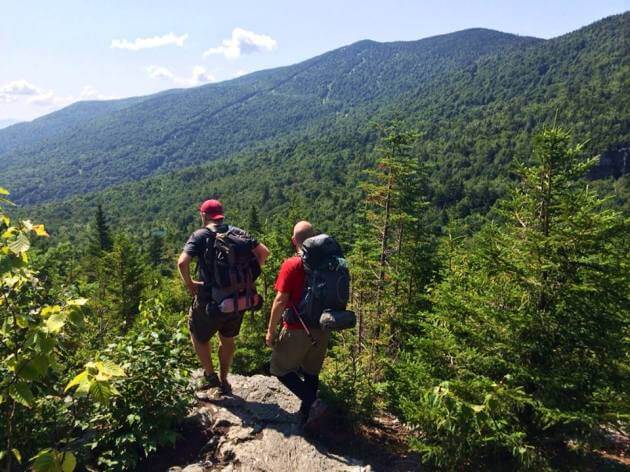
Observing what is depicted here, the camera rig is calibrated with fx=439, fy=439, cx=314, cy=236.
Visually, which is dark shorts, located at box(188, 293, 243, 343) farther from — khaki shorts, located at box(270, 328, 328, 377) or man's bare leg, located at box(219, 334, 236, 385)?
khaki shorts, located at box(270, 328, 328, 377)

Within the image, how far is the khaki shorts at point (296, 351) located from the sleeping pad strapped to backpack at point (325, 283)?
9.1 inches

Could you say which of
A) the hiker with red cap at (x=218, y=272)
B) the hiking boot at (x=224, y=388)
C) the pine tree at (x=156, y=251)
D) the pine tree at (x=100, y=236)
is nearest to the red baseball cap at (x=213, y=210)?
the hiker with red cap at (x=218, y=272)

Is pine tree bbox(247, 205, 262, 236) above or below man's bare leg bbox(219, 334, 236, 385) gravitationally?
below

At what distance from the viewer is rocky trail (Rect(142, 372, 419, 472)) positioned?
3924 millimetres

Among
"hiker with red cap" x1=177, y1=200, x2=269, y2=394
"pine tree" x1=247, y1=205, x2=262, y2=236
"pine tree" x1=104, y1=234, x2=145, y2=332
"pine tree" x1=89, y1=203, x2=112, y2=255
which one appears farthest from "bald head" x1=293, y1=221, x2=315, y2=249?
"pine tree" x1=89, y1=203, x2=112, y2=255

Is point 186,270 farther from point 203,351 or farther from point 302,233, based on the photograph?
point 302,233

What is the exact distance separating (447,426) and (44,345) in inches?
115

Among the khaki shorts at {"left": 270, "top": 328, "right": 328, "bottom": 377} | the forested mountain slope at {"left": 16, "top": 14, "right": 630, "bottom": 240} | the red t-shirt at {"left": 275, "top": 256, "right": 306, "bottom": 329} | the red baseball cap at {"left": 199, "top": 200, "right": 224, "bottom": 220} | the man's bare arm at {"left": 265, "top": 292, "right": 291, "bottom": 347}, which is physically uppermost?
the red baseball cap at {"left": 199, "top": 200, "right": 224, "bottom": 220}

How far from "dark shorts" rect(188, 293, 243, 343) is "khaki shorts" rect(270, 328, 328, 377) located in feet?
1.94

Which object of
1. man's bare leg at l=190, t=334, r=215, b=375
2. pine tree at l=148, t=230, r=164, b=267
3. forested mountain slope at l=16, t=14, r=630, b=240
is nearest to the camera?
man's bare leg at l=190, t=334, r=215, b=375

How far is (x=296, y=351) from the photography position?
4297 millimetres

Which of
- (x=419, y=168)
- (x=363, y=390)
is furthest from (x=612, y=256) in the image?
(x=419, y=168)

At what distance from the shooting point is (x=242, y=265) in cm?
446

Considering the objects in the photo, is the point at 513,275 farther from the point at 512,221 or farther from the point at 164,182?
the point at 164,182
